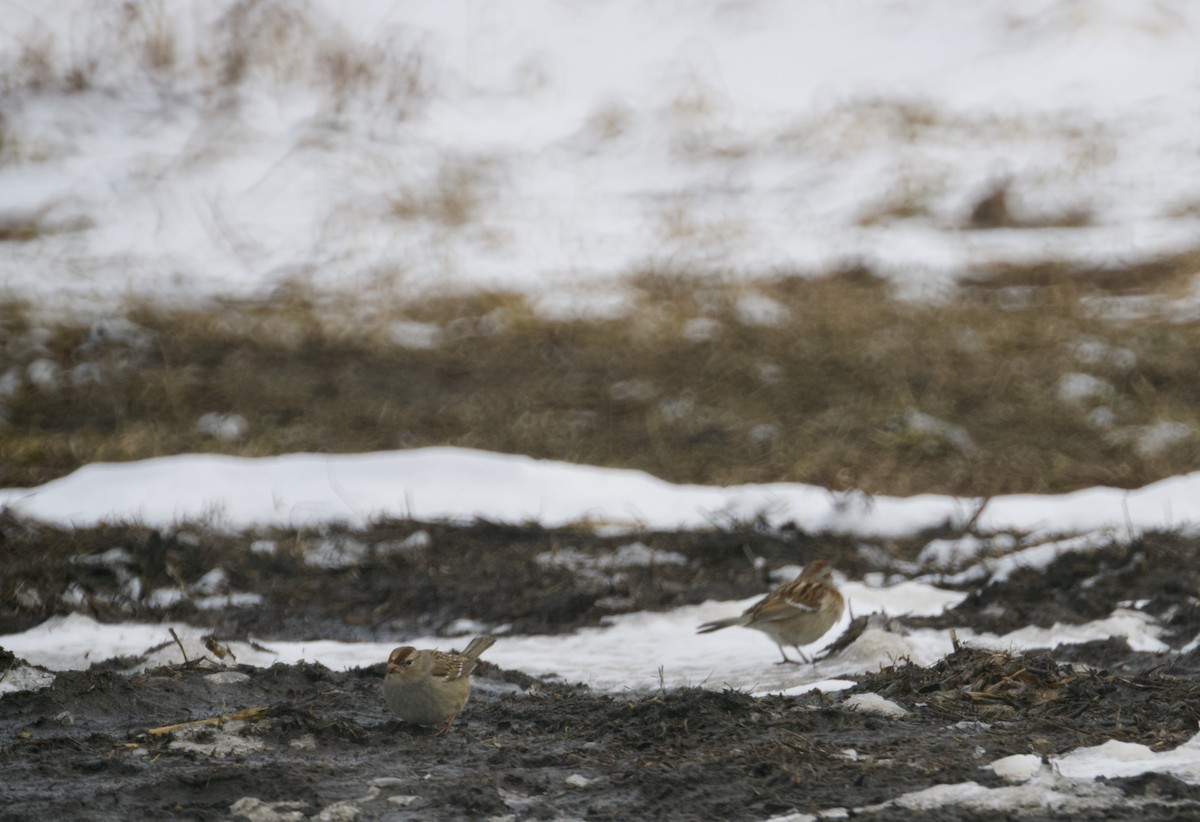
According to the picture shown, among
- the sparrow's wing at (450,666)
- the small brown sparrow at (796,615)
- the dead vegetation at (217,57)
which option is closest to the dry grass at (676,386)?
the small brown sparrow at (796,615)

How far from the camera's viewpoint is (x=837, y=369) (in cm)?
1053

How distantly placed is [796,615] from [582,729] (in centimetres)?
131

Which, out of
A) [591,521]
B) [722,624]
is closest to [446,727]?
[722,624]

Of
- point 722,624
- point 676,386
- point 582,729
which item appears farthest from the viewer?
point 676,386

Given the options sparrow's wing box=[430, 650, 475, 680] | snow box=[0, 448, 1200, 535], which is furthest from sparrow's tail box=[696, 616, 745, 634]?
snow box=[0, 448, 1200, 535]

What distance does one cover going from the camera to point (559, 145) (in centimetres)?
1747

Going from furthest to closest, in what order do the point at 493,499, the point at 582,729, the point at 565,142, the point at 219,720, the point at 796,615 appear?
1. the point at 565,142
2. the point at 493,499
3. the point at 796,615
4. the point at 582,729
5. the point at 219,720

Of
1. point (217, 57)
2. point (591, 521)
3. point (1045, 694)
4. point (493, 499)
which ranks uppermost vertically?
point (217, 57)

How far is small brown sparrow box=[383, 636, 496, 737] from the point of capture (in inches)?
148

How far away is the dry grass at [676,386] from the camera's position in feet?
28.6

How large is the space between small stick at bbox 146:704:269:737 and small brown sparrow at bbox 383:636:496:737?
0.37 m

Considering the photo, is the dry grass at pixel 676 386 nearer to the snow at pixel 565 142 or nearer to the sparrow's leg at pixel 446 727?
the snow at pixel 565 142

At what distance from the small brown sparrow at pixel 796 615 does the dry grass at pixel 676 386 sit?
9.61 ft

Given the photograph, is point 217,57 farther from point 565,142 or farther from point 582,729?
point 582,729
